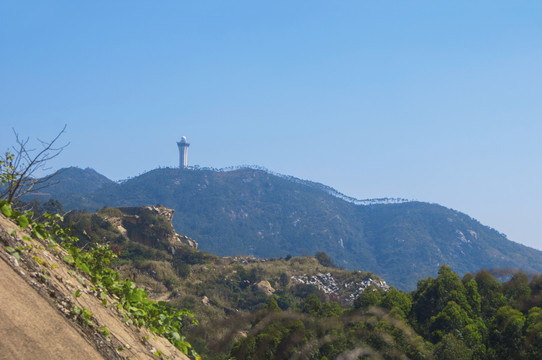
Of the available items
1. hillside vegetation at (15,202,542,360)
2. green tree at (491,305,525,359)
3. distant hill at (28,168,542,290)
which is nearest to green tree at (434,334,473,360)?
hillside vegetation at (15,202,542,360)

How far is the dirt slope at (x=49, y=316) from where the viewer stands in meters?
4.03

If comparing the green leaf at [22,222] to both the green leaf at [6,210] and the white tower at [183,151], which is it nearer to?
the green leaf at [6,210]

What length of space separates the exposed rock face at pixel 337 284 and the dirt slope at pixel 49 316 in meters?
41.2

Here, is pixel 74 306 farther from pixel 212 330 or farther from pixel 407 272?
pixel 407 272

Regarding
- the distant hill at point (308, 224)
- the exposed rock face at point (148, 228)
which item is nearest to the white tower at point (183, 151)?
the distant hill at point (308, 224)

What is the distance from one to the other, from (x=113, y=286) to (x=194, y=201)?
431ft

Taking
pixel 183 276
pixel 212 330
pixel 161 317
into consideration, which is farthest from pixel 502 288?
pixel 183 276

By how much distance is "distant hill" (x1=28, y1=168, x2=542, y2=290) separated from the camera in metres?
120

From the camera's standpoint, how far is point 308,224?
136 meters

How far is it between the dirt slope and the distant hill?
4245 inches

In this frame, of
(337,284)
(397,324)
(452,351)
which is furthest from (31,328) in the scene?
(337,284)

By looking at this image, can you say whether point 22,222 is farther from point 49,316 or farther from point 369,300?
point 369,300

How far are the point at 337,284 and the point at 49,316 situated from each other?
46.5m

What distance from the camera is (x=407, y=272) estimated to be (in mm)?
115062
